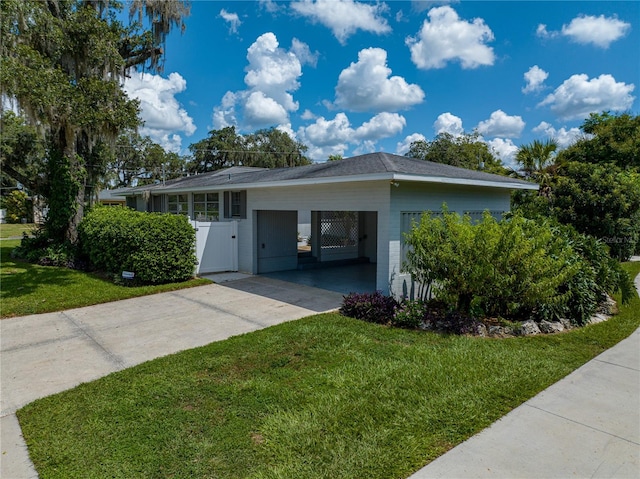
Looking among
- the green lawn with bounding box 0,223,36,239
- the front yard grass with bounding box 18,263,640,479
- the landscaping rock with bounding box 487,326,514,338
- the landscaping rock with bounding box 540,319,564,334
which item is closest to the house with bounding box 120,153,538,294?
the landscaping rock with bounding box 487,326,514,338

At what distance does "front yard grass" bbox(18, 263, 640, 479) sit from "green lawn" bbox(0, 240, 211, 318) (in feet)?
14.7

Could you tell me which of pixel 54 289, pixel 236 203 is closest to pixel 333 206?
pixel 236 203

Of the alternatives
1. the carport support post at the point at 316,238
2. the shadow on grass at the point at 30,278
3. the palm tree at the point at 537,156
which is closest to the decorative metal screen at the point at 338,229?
the carport support post at the point at 316,238

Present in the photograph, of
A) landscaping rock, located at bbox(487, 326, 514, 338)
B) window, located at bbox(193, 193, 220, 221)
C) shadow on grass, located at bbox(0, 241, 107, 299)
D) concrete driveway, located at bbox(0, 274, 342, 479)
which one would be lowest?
concrete driveway, located at bbox(0, 274, 342, 479)

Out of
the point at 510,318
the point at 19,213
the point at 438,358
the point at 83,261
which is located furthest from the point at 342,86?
the point at 19,213

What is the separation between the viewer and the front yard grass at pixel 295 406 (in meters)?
2.88

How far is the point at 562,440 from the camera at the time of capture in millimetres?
3145

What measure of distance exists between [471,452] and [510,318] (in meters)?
4.10

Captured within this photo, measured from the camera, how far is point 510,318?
650 centimetres

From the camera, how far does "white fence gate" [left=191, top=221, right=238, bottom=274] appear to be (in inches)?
438

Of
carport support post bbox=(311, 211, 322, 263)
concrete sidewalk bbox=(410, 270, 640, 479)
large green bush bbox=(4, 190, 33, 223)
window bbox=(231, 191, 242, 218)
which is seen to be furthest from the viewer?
large green bush bbox=(4, 190, 33, 223)

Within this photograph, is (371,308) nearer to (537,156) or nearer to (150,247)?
(150,247)

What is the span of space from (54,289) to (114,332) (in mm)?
4243

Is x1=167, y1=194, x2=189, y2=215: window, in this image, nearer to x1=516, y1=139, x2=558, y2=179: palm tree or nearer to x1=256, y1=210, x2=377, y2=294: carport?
x1=256, y1=210, x2=377, y2=294: carport
